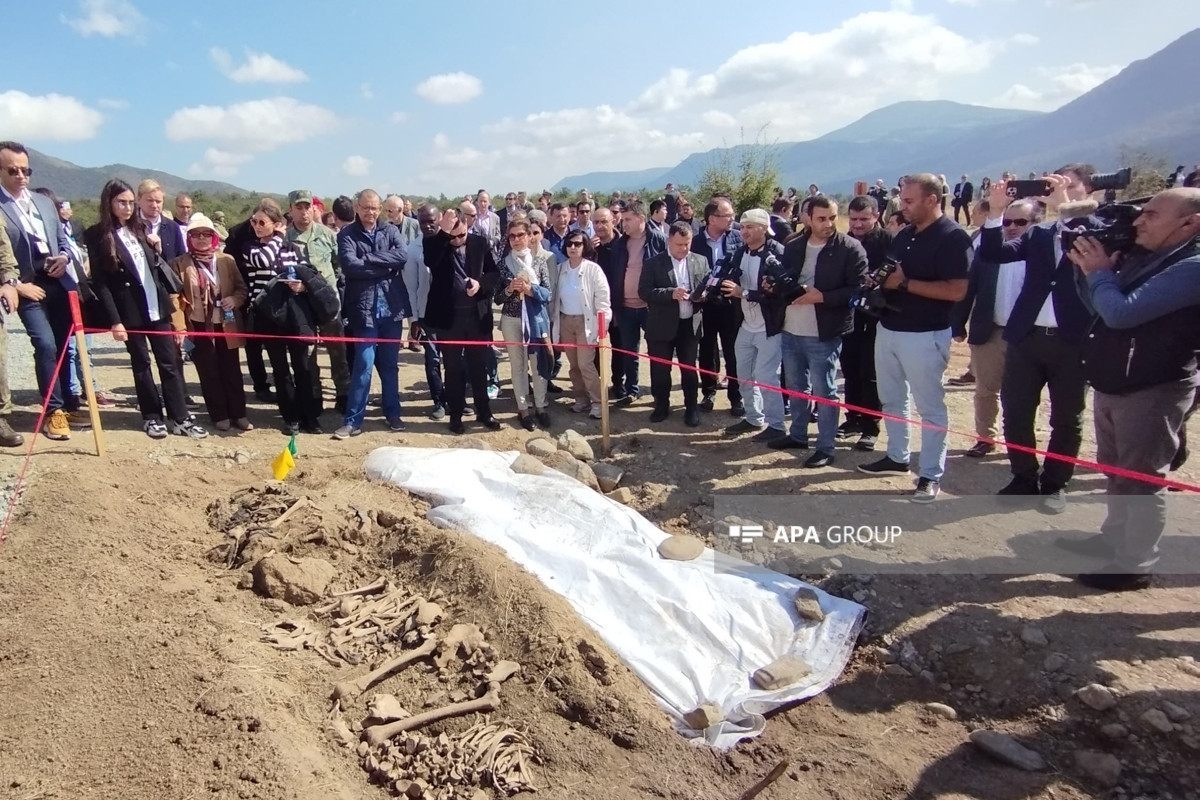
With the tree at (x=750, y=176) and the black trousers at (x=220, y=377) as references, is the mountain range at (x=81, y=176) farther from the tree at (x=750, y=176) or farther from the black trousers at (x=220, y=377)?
the black trousers at (x=220, y=377)

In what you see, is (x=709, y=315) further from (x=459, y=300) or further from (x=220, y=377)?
(x=220, y=377)

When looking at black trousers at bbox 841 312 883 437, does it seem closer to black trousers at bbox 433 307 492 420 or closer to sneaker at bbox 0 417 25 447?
black trousers at bbox 433 307 492 420

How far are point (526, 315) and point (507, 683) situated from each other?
405 centimetres

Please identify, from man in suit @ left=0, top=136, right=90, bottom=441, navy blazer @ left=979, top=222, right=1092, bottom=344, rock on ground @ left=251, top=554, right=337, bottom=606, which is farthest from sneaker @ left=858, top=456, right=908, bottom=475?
man in suit @ left=0, top=136, right=90, bottom=441

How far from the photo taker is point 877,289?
507cm

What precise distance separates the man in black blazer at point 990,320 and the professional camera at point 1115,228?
1.81m

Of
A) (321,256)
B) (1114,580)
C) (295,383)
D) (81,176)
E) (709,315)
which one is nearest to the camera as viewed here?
(1114,580)

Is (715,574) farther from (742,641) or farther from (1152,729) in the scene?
(1152,729)

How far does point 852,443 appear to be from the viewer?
647 cm

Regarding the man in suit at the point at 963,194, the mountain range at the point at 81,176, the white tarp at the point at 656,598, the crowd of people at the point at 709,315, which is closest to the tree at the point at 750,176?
the man in suit at the point at 963,194

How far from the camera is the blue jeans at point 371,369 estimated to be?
650cm

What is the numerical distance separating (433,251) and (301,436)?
2.15m

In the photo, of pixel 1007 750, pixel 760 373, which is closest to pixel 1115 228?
pixel 1007 750

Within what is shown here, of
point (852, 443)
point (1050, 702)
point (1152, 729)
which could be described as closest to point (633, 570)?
point (1050, 702)
